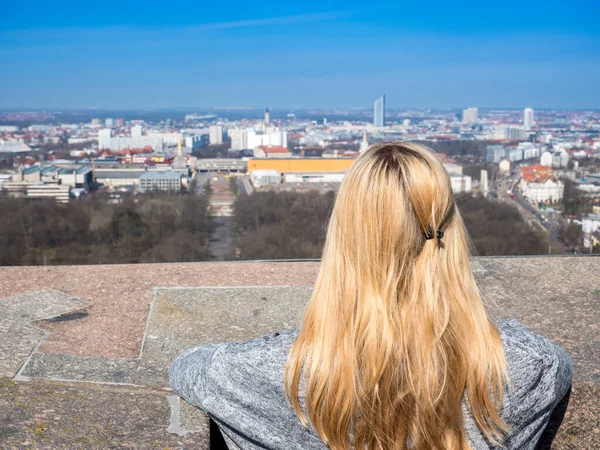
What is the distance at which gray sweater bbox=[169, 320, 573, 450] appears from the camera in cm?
121

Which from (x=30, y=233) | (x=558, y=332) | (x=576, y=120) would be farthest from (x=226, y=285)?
(x=576, y=120)

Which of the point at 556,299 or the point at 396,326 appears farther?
the point at 556,299

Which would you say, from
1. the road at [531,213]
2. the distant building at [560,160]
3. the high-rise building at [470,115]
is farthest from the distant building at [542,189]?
the high-rise building at [470,115]

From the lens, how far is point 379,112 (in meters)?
29.0

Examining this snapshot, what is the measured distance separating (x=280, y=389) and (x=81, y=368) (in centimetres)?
139

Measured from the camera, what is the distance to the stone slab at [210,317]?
2602 millimetres

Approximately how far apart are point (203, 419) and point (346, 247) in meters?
0.88

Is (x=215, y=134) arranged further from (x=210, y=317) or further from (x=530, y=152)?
(x=210, y=317)

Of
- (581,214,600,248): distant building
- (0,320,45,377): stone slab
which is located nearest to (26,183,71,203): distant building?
(581,214,600,248): distant building

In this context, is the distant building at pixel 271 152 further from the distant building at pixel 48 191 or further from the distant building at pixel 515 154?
the distant building at pixel 48 191

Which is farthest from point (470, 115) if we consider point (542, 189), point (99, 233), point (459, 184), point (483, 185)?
point (99, 233)

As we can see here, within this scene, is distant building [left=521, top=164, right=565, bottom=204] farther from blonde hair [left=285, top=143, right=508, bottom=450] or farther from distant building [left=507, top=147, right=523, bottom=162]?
blonde hair [left=285, top=143, right=508, bottom=450]

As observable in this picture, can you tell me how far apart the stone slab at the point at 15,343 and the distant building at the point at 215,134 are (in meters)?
40.0

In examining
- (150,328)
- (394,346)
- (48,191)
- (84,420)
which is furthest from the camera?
(48,191)
